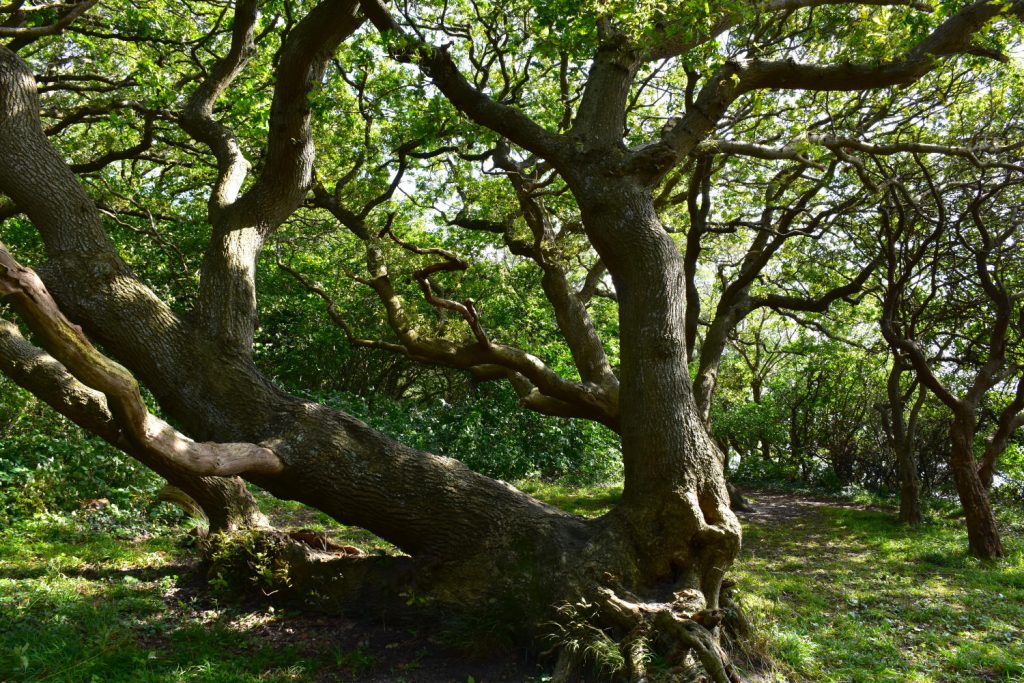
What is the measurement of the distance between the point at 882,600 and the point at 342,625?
194 inches

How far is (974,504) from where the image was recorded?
8078 millimetres

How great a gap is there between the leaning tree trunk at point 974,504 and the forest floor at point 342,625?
0.23 m

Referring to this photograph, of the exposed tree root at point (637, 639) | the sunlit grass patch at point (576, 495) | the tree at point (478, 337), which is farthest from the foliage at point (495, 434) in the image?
the exposed tree root at point (637, 639)

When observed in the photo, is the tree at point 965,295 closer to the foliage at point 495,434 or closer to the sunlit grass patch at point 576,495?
the sunlit grass patch at point 576,495

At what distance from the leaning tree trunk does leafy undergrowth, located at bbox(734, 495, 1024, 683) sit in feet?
0.67

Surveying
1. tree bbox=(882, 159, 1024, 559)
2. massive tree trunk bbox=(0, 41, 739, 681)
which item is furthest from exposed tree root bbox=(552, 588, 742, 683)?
tree bbox=(882, 159, 1024, 559)

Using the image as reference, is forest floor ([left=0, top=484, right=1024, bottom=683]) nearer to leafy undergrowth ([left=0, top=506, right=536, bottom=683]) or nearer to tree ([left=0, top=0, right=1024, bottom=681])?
leafy undergrowth ([left=0, top=506, right=536, bottom=683])

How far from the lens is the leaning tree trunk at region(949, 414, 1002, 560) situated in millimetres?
8023

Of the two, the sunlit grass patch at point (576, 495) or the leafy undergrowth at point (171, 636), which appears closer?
the leafy undergrowth at point (171, 636)

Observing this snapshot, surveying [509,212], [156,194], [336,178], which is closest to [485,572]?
[509,212]

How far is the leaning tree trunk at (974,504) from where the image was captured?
802cm

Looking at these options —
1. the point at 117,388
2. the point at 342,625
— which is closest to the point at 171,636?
the point at 342,625

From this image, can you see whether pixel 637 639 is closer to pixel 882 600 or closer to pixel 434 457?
pixel 434 457

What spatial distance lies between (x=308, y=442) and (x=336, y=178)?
714 cm
